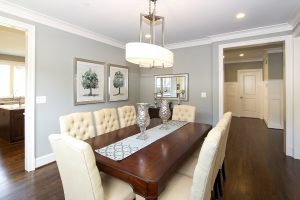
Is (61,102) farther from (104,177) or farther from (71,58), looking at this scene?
(104,177)

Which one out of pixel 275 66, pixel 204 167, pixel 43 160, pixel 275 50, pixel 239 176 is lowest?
→ pixel 239 176

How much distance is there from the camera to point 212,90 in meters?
3.91

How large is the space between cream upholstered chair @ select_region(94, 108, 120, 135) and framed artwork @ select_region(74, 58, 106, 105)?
1.09 meters

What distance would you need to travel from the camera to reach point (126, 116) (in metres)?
2.92

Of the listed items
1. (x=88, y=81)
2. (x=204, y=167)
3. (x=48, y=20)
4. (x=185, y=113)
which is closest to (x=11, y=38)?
(x=48, y=20)

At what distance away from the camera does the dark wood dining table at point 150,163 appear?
1.16 m

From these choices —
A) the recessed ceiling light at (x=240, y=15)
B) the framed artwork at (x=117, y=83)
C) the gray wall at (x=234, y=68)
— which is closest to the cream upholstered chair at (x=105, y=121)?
the framed artwork at (x=117, y=83)

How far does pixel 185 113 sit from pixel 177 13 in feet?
5.86

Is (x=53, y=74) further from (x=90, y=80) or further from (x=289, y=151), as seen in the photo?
(x=289, y=151)

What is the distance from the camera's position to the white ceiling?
2.34 m

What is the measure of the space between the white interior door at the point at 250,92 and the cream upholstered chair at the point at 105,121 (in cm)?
664

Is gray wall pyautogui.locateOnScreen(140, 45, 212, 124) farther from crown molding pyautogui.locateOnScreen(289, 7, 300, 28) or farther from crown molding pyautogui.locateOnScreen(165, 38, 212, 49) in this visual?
crown molding pyautogui.locateOnScreen(289, 7, 300, 28)

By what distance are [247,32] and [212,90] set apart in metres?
1.37

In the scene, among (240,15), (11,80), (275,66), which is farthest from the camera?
(11,80)
